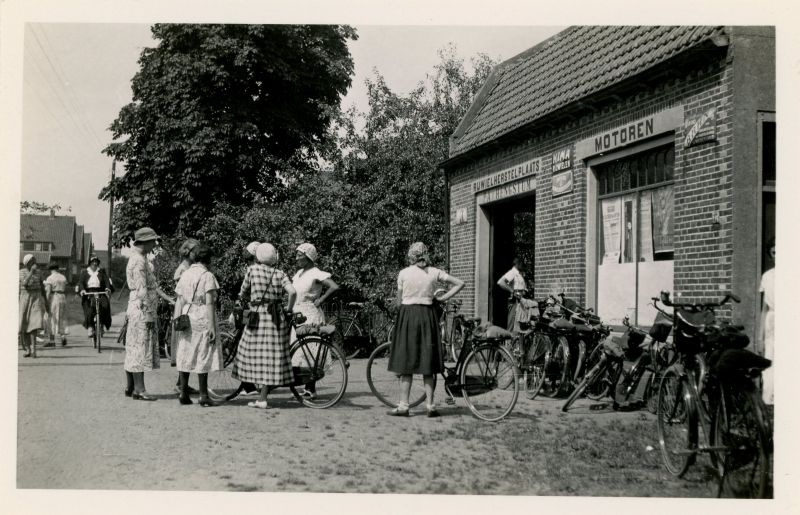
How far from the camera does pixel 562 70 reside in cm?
1170

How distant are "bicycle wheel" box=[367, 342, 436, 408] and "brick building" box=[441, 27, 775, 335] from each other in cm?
308

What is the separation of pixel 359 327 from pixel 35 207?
806 centimetres

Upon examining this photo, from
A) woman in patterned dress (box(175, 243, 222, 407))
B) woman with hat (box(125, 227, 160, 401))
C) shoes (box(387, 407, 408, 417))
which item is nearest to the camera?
shoes (box(387, 407, 408, 417))

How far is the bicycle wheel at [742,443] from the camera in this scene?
4.50 m

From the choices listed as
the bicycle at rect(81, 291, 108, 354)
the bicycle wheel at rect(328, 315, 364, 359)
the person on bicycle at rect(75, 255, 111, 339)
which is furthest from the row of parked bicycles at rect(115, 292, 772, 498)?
the person on bicycle at rect(75, 255, 111, 339)

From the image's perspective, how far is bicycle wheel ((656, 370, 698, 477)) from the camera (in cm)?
515

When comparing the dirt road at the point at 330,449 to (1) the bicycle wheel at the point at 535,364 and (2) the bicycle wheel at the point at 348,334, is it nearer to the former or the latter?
(1) the bicycle wheel at the point at 535,364

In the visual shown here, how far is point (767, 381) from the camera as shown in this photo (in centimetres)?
632

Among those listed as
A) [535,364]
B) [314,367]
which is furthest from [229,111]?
[535,364]

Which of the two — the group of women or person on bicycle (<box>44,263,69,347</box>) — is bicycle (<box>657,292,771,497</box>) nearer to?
the group of women

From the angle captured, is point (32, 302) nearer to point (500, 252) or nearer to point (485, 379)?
point (500, 252)

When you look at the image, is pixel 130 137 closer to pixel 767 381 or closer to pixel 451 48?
pixel 451 48

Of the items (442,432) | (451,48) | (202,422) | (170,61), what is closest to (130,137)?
(170,61)

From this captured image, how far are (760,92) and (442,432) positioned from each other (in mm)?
4655
